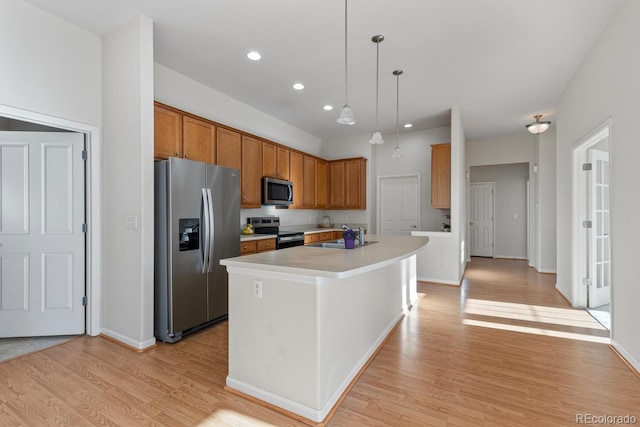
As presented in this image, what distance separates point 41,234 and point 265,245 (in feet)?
7.72

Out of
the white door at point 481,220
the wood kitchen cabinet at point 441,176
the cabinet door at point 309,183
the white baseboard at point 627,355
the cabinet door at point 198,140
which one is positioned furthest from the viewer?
the white door at point 481,220

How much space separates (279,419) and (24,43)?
3.53m

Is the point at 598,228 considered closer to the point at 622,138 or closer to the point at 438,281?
the point at 622,138

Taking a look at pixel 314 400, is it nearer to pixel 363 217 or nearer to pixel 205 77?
pixel 205 77

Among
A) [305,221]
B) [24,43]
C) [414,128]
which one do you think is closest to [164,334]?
[24,43]

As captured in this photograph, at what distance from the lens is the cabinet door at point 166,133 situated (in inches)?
127

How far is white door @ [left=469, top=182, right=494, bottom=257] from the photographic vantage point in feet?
26.8

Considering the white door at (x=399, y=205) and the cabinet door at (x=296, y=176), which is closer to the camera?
the cabinet door at (x=296, y=176)

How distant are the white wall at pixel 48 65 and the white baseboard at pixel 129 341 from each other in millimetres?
2056

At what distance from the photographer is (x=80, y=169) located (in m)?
3.00

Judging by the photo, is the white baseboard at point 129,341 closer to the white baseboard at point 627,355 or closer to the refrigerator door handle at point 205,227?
the refrigerator door handle at point 205,227

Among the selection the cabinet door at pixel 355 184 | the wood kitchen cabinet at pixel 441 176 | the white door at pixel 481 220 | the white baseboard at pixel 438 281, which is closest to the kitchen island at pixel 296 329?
the white baseboard at pixel 438 281

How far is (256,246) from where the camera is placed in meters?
4.07

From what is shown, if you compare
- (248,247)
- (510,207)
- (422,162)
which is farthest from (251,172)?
(510,207)
